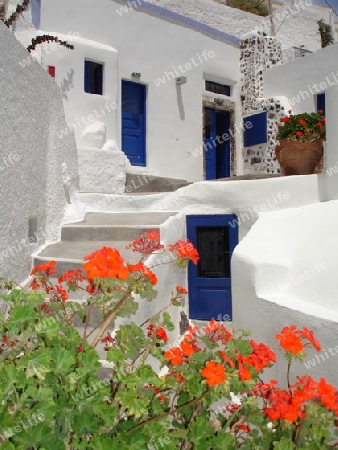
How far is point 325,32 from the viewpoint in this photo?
15477 mm

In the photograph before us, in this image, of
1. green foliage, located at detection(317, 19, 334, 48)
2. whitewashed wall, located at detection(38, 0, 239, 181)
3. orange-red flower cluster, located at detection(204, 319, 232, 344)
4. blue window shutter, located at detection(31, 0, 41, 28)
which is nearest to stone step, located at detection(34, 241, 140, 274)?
orange-red flower cluster, located at detection(204, 319, 232, 344)

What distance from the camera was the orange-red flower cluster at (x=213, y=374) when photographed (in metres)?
1.62

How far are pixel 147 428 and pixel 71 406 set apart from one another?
0.33 m

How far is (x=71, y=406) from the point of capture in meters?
1.69

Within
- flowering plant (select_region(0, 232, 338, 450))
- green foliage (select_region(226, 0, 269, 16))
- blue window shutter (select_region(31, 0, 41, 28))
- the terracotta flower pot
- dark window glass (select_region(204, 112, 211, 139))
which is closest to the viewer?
flowering plant (select_region(0, 232, 338, 450))

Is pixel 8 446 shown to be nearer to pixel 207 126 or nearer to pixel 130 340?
pixel 130 340

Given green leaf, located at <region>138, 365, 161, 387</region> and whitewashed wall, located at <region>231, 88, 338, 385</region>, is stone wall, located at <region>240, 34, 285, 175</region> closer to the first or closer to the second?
whitewashed wall, located at <region>231, 88, 338, 385</region>

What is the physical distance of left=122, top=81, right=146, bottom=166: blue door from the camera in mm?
9766

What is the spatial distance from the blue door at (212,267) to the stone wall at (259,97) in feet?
15.3

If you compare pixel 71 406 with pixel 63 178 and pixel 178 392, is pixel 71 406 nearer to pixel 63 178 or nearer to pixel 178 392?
pixel 178 392

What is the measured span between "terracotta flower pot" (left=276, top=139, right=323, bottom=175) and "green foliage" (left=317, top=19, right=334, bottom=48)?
1058 centimetres

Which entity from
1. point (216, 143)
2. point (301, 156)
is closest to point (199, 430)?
point (301, 156)

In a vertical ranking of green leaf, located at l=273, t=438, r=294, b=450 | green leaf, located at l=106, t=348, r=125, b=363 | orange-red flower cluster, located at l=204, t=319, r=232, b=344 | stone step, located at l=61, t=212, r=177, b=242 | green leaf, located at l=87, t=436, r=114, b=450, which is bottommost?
green leaf, located at l=273, t=438, r=294, b=450

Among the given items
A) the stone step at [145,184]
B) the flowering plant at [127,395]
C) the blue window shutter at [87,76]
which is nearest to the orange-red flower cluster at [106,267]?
the flowering plant at [127,395]
